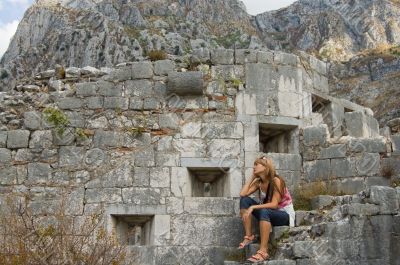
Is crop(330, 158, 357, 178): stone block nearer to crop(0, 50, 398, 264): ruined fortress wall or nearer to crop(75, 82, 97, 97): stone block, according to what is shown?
crop(0, 50, 398, 264): ruined fortress wall

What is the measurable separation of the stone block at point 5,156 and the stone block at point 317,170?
4810 mm

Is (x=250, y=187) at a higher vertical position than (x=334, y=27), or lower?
lower

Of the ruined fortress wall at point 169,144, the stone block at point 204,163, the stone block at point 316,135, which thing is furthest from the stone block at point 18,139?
the stone block at point 316,135

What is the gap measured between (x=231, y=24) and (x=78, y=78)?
2952 inches

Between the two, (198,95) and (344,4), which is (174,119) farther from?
(344,4)

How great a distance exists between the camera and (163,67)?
9.16 metres

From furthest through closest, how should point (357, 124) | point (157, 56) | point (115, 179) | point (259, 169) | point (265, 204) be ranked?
point (357, 124)
point (157, 56)
point (115, 179)
point (259, 169)
point (265, 204)

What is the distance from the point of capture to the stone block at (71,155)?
28.9ft

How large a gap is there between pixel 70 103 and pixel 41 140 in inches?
29.7

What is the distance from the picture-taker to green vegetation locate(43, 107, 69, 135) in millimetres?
8914

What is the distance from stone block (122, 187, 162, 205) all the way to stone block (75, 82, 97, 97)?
169 centimetres

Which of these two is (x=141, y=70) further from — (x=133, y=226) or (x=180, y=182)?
(x=133, y=226)

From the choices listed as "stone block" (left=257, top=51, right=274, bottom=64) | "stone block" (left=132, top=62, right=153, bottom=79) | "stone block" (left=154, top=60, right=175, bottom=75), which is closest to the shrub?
"stone block" (left=154, top=60, right=175, bottom=75)

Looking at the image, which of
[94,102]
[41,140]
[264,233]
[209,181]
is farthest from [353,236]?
[41,140]
